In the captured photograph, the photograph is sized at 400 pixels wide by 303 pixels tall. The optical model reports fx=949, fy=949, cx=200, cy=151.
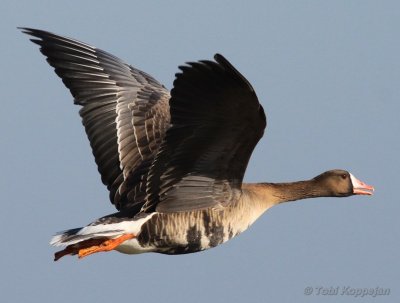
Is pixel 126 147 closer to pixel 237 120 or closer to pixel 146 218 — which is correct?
pixel 146 218

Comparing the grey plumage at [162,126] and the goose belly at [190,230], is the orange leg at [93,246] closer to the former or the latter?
the goose belly at [190,230]

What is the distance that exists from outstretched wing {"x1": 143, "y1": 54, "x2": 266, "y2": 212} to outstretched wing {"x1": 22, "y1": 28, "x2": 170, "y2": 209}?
2.90 ft

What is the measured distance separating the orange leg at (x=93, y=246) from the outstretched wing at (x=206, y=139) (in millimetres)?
535

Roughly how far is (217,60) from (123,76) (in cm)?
457

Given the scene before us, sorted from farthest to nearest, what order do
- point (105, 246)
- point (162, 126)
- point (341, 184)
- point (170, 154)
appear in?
point (341, 184) → point (162, 126) → point (105, 246) → point (170, 154)

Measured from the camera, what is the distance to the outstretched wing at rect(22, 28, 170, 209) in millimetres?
12406

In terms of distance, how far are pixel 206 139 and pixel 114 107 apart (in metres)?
3.10

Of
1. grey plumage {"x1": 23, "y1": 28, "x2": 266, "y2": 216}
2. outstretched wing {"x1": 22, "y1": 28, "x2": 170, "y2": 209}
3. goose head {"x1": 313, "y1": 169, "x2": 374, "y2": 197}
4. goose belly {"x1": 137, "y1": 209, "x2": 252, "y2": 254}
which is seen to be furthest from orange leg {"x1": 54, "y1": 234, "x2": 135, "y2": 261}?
goose head {"x1": 313, "y1": 169, "x2": 374, "y2": 197}

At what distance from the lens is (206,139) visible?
10.2m

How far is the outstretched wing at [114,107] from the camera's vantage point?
12406 millimetres

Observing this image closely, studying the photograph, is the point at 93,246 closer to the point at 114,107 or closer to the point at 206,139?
the point at 206,139

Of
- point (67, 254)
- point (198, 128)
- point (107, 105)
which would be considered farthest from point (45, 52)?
point (198, 128)

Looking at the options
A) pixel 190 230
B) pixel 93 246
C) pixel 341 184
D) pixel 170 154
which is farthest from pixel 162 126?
pixel 341 184

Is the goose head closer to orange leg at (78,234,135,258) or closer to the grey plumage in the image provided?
the grey plumage
